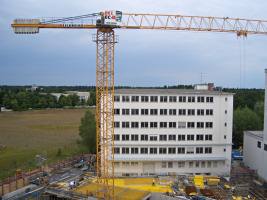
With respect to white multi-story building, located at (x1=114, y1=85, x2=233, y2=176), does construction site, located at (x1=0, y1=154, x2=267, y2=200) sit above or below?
below

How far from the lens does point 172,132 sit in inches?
1529

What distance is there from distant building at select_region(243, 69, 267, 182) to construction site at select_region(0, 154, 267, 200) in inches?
57.1

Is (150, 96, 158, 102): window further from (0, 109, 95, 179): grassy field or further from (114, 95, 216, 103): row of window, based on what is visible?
(0, 109, 95, 179): grassy field

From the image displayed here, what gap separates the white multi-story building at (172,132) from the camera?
38438 millimetres

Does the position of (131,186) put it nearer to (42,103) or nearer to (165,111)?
(165,111)

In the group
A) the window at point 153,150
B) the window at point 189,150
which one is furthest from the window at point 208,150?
the window at point 153,150

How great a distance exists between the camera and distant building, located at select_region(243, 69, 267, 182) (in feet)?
117

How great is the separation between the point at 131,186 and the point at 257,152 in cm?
2069

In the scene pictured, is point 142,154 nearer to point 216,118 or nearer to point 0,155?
point 216,118

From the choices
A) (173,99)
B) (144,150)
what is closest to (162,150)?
(144,150)

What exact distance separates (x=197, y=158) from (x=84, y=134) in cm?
2412

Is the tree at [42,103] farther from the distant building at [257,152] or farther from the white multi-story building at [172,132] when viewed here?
the distant building at [257,152]

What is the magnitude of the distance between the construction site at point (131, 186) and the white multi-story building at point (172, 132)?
7.12 ft

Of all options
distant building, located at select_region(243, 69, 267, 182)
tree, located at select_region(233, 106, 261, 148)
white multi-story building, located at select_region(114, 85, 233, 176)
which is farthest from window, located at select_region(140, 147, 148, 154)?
tree, located at select_region(233, 106, 261, 148)
